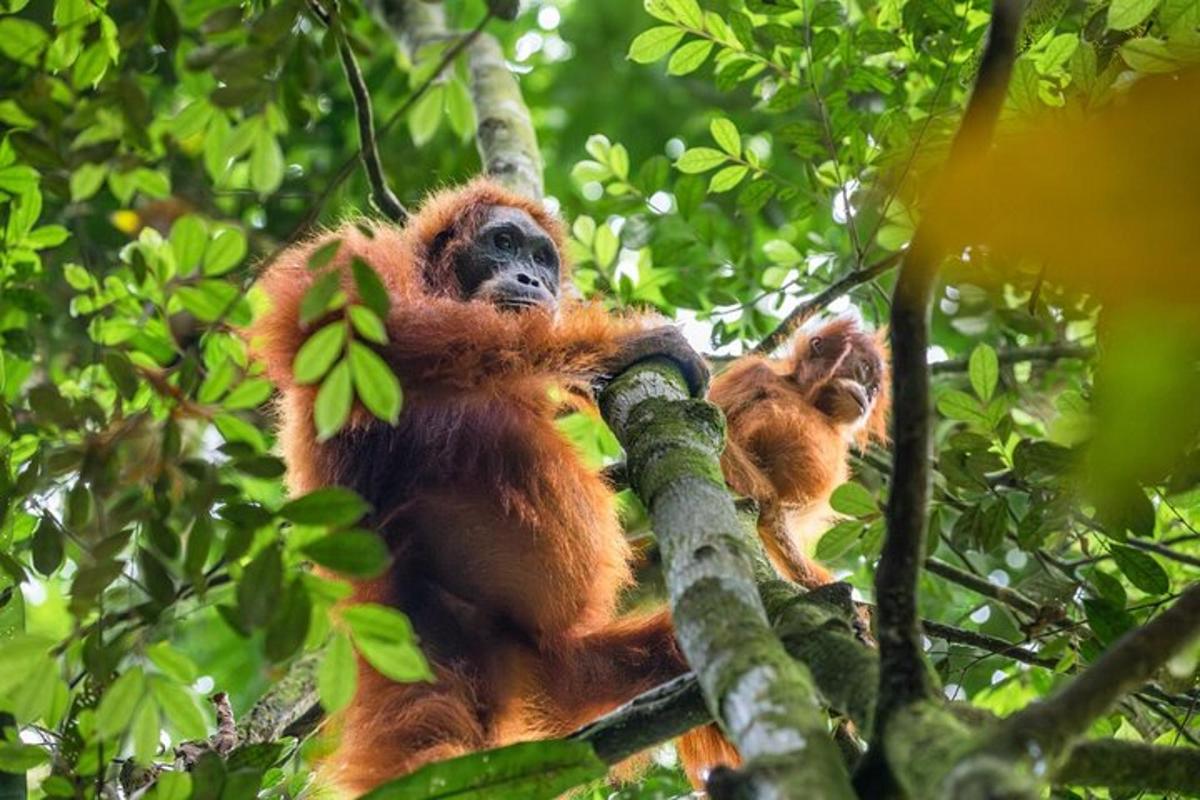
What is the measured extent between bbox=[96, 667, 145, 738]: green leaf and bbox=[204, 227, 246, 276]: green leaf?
84 cm

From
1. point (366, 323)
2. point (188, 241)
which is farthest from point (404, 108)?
point (188, 241)

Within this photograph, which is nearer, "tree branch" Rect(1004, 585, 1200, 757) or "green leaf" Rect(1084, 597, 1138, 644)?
"tree branch" Rect(1004, 585, 1200, 757)

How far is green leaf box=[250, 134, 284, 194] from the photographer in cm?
267

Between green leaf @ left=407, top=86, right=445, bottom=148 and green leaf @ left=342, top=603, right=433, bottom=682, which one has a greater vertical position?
green leaf @ left=407, top=86, right=445, bottom=148

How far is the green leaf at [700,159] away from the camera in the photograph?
15.9ft

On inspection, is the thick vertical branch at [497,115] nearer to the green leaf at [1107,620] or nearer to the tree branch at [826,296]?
the tree branch at [826,296]

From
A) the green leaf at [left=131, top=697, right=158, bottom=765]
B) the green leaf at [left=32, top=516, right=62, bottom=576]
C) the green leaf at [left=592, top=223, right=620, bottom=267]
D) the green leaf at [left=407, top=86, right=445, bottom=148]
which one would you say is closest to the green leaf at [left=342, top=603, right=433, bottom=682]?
the green leaf at [left=131, top=697, right=158, bottom=765]

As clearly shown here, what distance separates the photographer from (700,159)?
486 cm

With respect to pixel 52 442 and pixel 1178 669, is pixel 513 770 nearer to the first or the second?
pixel 1178 669

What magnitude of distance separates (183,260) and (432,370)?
1.62 meters

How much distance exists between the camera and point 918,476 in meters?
1.97

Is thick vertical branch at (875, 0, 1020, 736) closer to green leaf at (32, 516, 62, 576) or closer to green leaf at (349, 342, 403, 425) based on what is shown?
green leaf at (349, 342, 403, 425)

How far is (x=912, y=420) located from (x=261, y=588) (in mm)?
1113

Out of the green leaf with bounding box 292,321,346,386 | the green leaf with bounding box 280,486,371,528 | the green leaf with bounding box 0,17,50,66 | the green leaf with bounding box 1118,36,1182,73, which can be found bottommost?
the green leaf with bounding box 280,486,371,528
